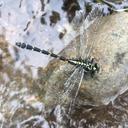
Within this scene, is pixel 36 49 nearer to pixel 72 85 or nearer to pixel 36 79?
pixel 36 79

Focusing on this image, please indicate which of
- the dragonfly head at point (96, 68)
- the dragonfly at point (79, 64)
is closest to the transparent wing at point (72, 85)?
the dragonfly at point (79, 64)

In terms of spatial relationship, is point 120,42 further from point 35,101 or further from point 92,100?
point 35,101

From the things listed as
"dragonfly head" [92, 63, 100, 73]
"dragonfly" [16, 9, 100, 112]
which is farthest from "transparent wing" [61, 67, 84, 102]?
"dragonfly head" [92, 63, 100, 73]

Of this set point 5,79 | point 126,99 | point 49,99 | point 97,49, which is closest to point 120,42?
point 97,49

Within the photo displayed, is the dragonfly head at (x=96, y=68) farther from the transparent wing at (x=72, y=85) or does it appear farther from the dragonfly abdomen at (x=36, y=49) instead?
the dragonfly abdomen at (x=36, y=49)

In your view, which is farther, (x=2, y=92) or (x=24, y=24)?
(x=24, y=24)

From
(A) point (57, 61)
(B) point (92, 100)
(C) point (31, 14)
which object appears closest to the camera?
(B) point (92, 100)

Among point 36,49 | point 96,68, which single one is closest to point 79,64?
point 96,68
